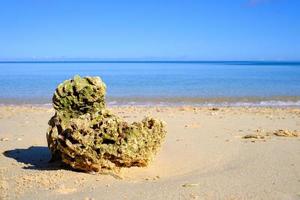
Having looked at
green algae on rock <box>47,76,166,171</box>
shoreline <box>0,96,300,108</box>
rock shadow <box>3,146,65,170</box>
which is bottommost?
shoreline <box>0,96,300,108</box>

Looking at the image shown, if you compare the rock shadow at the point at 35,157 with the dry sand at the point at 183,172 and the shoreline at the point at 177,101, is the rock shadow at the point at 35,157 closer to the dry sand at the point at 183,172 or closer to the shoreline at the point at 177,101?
the dry sand at the point at 183,172

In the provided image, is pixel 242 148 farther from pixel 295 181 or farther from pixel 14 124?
pixel 14 124

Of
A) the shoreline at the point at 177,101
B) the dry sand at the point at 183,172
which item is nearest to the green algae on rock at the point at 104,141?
the dry sand at the point at 183,172

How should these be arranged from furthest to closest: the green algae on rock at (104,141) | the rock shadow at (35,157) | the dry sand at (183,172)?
1. the rock shadow at (35,157)
2. the green algae on rock at (104,141)
3. the dry sand at (183,172)

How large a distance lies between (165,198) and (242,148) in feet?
9.39

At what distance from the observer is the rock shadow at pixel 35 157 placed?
5648 mm

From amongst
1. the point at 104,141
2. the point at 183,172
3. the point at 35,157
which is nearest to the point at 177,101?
the point at 35,157

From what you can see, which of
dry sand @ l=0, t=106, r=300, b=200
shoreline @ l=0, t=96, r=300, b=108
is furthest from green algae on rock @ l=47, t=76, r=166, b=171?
shoreline @ l=0, t=96, r=300, b=108

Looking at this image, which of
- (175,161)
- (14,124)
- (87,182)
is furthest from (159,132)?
(14,124)

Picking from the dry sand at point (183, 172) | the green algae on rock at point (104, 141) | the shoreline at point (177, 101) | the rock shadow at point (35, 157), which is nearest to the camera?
the dry sand at point (183, 172)

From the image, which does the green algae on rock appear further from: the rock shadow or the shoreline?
the shoreline

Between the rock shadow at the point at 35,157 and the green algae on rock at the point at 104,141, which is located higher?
the green algae on rock at the point at 104,141

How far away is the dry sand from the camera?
180 inches

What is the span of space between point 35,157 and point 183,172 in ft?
8.05
